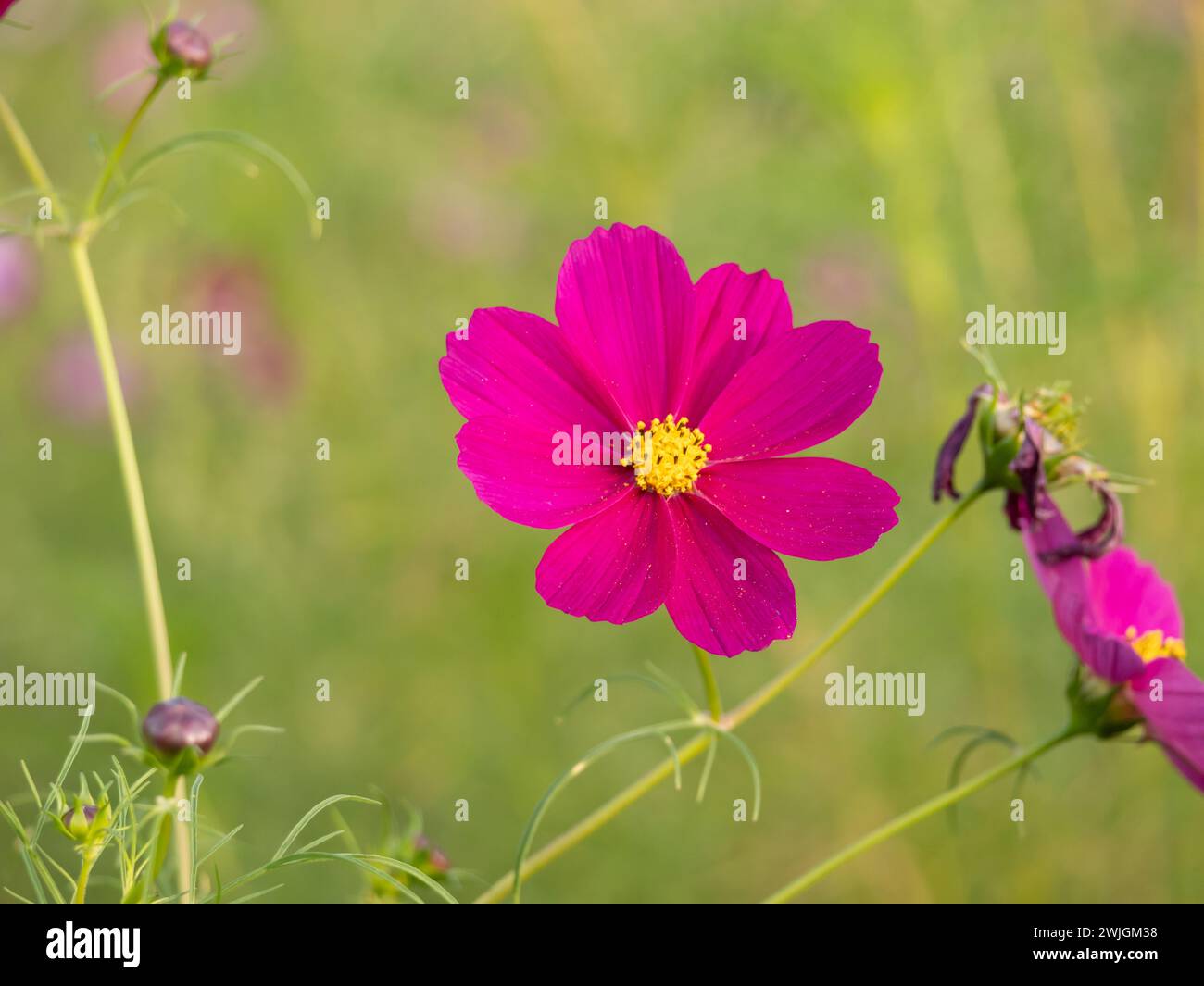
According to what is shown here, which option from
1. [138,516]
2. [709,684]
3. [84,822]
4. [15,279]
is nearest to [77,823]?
[84,822]

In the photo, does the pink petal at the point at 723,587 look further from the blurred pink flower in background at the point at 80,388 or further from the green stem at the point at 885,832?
the blurred pink flower in background at the point at 80,388

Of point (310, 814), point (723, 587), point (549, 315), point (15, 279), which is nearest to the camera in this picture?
point (310, 814)

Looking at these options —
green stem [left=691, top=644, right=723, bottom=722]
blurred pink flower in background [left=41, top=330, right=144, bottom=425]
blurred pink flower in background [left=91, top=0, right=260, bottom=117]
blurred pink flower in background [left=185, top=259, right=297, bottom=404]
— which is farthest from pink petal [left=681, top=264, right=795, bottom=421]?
blurred pink flower in background [left=91, top=0, right=260, bottom=117]

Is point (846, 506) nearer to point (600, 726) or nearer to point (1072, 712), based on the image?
point (1072, 712)

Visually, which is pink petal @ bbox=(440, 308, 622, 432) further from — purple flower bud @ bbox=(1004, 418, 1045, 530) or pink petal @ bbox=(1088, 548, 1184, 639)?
pink petal @ bbox=(1088, 548, 1184, 639)

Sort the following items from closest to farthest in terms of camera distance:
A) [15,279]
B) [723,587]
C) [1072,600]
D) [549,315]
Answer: [723,587]
[1072,600]
[15,279]
[549,315]

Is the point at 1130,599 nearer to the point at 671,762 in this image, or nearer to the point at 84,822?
the point at 671,762

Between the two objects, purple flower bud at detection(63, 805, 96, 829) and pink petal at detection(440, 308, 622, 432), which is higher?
pink petal at detection(440, 308, 622, 432)

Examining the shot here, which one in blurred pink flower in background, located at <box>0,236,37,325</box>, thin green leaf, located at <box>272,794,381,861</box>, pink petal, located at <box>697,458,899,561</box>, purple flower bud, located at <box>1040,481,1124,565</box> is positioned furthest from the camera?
blurred pink flower in background, located at <box>0,236,37,325</box>
